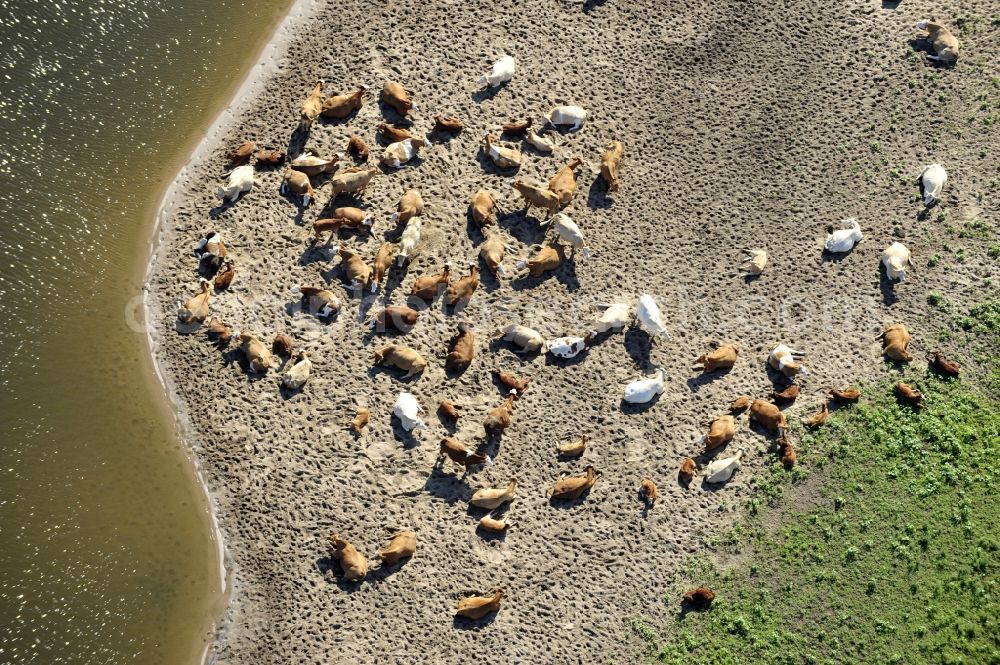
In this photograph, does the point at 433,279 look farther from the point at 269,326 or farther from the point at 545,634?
the point at 545,634

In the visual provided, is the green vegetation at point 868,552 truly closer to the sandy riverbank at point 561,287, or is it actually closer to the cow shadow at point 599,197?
the sandy riverbank at point 561,287

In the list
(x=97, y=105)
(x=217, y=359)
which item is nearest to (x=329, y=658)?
(x=217, y=359)

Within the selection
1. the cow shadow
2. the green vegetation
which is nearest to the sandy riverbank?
the cow shadow

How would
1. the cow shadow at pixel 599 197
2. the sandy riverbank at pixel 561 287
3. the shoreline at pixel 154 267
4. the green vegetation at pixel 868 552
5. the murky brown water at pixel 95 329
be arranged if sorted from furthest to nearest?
the cow shadow at pixel 599 197, the shoreline at pixel 154 267, the murky brown water at pixel 95 329, the sandy riverbank at pixel 561 287, the green vegetation at pixel 868 552

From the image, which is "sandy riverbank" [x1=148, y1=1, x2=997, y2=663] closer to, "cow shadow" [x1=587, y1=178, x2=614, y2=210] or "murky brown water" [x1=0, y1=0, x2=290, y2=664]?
"cow shadow" [x1=587, y1=178, x2=614, y2=210]

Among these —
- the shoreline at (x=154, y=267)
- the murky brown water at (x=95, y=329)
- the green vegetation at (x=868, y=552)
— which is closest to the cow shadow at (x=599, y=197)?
the green vegetation at (x=868, y=552)

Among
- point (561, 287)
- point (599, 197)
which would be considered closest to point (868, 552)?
point (561, 287)
